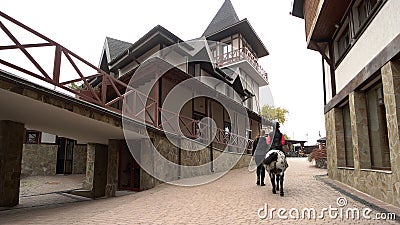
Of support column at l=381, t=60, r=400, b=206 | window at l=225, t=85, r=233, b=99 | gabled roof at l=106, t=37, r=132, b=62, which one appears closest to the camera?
support column at l=381, t=60, r=400, b=206

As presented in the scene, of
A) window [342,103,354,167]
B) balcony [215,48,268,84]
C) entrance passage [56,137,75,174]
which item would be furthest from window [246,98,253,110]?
window [342,103,354,167]

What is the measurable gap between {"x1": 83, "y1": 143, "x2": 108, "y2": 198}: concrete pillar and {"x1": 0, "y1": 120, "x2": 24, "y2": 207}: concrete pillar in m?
3.09

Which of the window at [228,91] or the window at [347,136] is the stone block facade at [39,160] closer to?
the window at [228,91]

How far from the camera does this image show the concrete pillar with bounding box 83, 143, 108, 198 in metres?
9.91

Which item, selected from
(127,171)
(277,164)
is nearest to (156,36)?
(127,171)

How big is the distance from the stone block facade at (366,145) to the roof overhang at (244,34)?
15231mm

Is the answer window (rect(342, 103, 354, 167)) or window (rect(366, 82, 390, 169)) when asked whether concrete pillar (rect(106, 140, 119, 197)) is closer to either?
window (rect(342, 103, 354, 167))

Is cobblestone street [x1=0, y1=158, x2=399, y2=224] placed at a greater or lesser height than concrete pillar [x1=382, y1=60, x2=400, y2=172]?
lesser

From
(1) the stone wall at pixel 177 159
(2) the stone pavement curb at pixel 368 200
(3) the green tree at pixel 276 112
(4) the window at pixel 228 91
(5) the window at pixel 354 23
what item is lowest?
(2) the stone pavement curb at pixel 368 200

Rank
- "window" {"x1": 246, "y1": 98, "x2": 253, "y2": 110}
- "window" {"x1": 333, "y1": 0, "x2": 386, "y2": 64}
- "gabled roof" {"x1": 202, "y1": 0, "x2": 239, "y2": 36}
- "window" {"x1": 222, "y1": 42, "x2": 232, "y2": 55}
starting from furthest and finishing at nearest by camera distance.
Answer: "gabled roof" {"x1": 202, "y1": 0, "x2": 239, "y2": 36} → "window" {"x1": 246, "y1": 98, "x2": 253, "y2": 110} → "window" {"x1": 222, "y1": 42, "x2": 232, "y2": 55} → "window" {"x1": 333, "y1": 0, "x2": 386, "y2": 64}

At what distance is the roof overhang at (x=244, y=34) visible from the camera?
2327 cm

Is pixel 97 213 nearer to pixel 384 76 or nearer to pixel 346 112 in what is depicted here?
pixel 384 76

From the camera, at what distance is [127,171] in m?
11.0

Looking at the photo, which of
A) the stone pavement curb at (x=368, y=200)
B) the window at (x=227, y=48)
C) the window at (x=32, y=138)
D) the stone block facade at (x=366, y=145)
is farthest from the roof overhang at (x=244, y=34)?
the stone pavement curb at (x=368, y=200)
